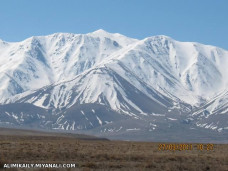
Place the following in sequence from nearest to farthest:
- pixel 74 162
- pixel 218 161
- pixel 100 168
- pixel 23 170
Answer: pixel 23 170 < pixel 100 168 < pixel 74 162 < pixel 218 161

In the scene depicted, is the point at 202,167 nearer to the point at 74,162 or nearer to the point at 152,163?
the point at 152,163

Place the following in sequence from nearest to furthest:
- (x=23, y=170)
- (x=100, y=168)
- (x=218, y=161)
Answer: (x=23, y=170), (x=100, y=168), (x=218, y=161)

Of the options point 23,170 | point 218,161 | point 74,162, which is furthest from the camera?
point 218,161

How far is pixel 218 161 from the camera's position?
58750 millimetres

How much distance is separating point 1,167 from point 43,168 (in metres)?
3.68

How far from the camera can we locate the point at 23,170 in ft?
152

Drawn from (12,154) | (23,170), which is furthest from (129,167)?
(12,154)

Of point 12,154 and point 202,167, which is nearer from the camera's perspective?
point 202,167

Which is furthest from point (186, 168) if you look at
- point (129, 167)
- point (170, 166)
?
point (129, 167)

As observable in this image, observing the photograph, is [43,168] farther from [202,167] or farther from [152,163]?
[202,167]

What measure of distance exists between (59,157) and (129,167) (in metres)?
10.3

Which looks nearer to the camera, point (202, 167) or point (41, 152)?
point (202, 167)

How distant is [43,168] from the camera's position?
155 feet

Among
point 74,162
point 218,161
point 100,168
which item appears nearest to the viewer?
point 100,168
